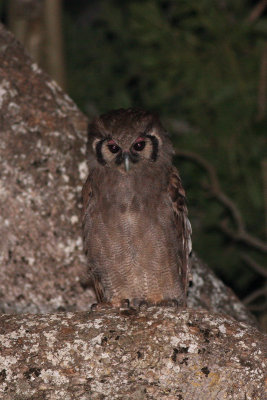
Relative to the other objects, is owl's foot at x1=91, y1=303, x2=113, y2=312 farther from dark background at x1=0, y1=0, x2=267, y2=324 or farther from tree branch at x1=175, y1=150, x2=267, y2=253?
dark background at x1=0, y1=0, x2=267, y2=324

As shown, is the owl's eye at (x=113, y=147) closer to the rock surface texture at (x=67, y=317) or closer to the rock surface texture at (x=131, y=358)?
the rock surface texture at (x=67, y=317)

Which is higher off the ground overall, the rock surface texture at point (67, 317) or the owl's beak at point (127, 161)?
the owl's beak at point (127, 161)

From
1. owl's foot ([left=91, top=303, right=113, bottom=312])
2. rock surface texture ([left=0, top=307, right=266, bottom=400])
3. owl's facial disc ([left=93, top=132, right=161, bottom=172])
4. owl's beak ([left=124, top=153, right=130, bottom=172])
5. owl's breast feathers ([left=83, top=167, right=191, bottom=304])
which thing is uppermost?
owl's facial disc ([left=93, top=132, right=161, bottom=172])

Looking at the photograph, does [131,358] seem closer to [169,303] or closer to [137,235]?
[137,235]

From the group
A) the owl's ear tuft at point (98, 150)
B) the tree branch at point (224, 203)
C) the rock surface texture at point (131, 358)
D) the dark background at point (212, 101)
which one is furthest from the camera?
the dark background at point (212, 101)

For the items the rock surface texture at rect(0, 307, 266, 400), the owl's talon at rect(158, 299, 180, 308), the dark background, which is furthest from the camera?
the dark background

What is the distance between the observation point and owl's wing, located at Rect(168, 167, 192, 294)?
18.4 ft

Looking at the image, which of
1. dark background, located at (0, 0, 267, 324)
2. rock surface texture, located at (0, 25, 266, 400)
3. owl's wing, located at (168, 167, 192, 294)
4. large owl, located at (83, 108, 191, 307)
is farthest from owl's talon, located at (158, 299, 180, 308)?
dark background, located at (0, 0, 267, 324)

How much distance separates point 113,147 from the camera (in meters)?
5.44

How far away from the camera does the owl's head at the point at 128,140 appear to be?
5.35 metres

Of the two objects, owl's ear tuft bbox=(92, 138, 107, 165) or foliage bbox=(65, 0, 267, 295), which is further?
foliage bbox=(65, 0, 267, 295)

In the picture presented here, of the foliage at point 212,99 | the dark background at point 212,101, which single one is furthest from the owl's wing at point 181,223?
the foliage at point 212,99

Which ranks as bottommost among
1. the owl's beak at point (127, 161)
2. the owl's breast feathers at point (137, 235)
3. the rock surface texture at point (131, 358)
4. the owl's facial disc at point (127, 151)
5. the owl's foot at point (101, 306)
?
the rock surface texture at point (131, 358)

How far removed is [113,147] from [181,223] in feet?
2.64
